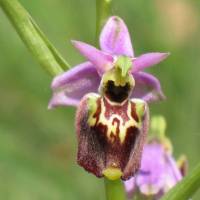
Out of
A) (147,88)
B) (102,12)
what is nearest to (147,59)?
(147,88)

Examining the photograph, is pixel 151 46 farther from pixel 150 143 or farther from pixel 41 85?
Answer: pixel 150 143

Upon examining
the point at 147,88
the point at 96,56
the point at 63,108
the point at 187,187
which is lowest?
the point at 63,108

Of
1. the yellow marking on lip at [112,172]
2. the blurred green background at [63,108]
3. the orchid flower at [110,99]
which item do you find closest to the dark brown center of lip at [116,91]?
the orchid flower at [110,99]

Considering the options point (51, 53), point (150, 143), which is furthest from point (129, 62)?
point (150, 143)

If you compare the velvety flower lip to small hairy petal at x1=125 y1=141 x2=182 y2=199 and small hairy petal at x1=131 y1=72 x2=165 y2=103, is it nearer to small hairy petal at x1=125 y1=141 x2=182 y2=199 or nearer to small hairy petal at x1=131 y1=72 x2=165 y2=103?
small hairy petal at x1=131 y1=72 x2=165 y2=103

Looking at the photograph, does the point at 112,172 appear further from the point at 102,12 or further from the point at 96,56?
the point at 102,12

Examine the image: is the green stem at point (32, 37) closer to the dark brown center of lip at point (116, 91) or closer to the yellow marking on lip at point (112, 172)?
the dark brown center of lip at point (116, 91)
